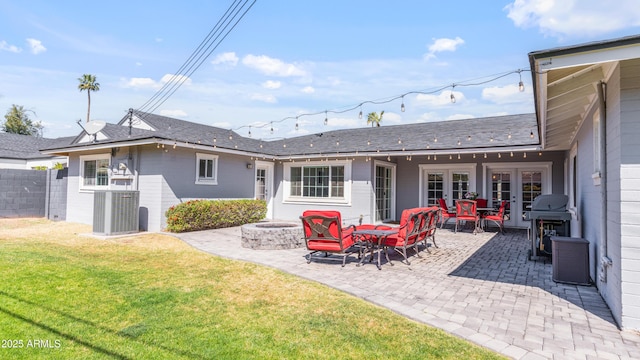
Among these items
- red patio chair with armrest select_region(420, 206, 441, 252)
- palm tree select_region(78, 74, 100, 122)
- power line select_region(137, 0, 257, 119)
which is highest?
palm tree select_region(78, 74, 100, 122)

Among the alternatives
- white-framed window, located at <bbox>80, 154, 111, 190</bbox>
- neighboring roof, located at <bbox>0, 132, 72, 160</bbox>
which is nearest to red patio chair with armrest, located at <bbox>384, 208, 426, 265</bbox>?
white-framed window, located at <bbox>80, 154, 111, 190</bbox>

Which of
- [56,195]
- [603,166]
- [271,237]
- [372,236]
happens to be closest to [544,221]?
Answer: [603,166]

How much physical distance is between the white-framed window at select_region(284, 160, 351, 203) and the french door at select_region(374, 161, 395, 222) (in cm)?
112

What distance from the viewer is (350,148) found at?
41.0 ft

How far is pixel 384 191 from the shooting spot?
13039 mm

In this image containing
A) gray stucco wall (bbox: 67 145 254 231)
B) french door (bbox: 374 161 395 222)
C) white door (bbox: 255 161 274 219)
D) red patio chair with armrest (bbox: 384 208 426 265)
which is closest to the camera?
red patio chair with armrest (bbox: 384 208 426 265)

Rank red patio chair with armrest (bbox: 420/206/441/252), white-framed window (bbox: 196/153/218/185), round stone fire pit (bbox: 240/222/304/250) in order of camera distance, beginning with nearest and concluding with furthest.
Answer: red patio chair with armrest (bbox: 420/206/441/252)
round stone fire pit (bbox: 240/222/304/250)
white-framed window (bbox: 196/153/218/185)

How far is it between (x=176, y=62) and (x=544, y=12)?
1138 cm

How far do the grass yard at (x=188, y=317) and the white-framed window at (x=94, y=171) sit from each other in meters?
6.08

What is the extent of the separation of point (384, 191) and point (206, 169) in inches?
265

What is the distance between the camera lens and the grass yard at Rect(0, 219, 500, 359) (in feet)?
9.37

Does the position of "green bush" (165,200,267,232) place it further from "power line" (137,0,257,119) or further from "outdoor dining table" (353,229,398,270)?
"outdoor dining table" (353,229,398,270)

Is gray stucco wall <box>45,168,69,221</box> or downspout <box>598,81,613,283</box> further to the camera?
gray stucco wall <box>45,168,69,221</box>

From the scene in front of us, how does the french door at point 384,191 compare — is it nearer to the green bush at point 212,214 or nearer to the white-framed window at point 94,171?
the green bush at point 212,214
